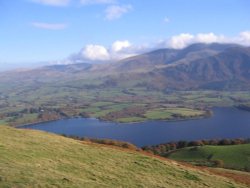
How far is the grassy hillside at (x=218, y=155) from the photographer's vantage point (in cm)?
8512

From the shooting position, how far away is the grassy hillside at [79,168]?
26766mm

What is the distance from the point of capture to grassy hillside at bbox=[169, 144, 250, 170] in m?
85.1

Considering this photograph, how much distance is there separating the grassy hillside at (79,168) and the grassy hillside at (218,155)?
4548 centimetres

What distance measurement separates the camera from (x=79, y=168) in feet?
108

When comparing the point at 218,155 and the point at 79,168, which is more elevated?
the point at 79,168

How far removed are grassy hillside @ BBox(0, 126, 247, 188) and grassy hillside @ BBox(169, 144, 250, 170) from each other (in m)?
45.5

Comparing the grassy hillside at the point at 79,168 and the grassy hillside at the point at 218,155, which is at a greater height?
the grassy hillside at the point at 79,168

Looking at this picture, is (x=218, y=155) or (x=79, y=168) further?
(x=218, y=155)

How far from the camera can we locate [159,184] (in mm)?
31672

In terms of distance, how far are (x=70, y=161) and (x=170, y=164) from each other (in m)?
10.7

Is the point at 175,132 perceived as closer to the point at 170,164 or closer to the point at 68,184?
the point at 170,164

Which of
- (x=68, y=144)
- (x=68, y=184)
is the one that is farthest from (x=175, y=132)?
(x=68, y=184)

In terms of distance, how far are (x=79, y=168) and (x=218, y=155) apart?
64.0m

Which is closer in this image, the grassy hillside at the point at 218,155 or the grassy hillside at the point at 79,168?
the grassy hillside at the point at 79,168
